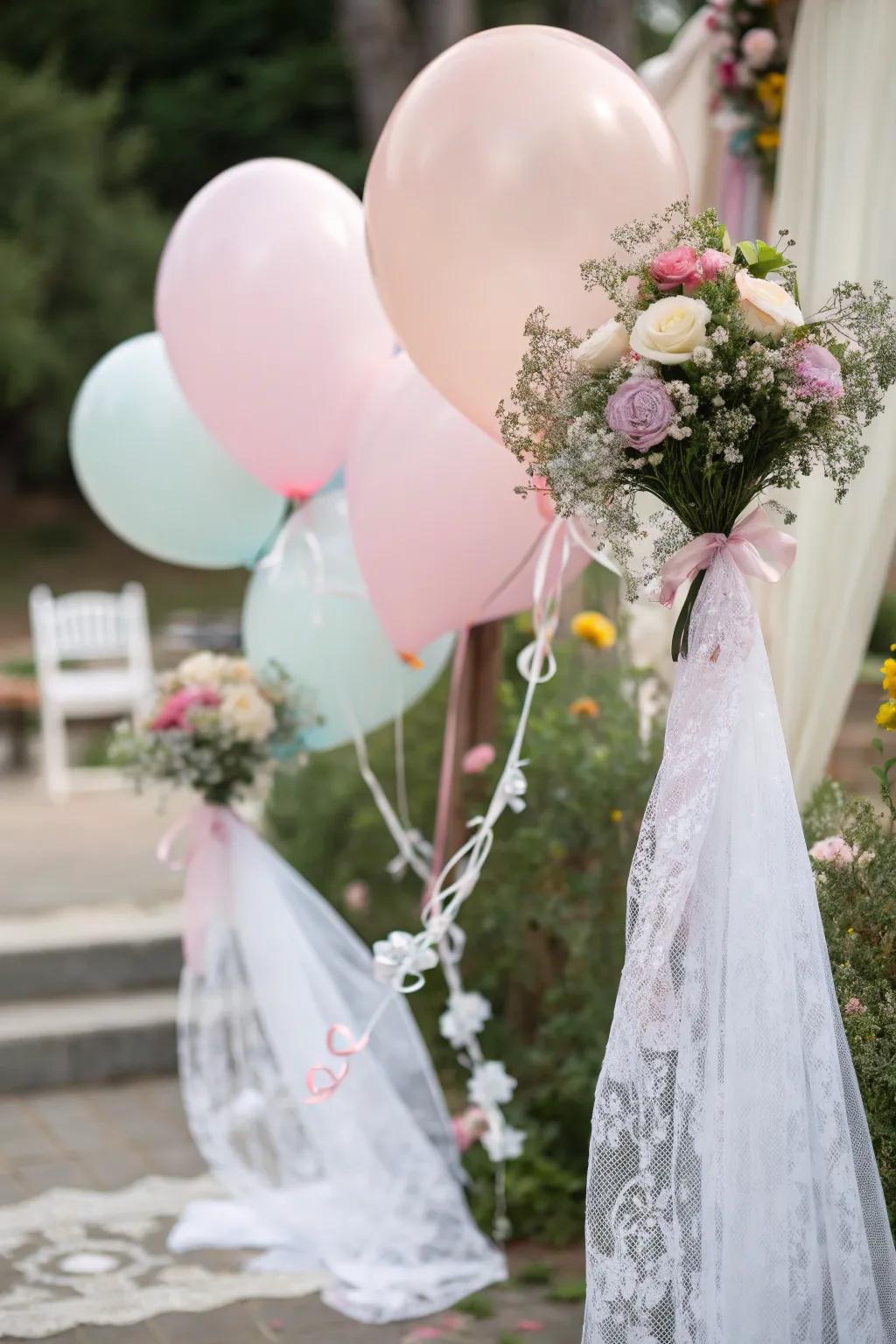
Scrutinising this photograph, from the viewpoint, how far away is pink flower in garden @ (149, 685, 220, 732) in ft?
12.3

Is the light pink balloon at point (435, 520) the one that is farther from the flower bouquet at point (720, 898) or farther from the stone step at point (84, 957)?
the stone step at point (84, 957)

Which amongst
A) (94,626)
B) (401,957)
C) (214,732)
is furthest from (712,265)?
(94,626)

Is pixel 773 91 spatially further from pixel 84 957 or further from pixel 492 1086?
pixel 84 957

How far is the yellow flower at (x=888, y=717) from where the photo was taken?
2.54 metres

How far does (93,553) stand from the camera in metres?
16.9

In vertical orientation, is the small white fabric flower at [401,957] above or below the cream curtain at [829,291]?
below

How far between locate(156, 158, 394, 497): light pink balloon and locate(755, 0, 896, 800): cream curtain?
3.10 ft

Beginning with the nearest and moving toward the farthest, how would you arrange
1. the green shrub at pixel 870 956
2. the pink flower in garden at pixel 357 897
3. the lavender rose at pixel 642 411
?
the lavender rose at pixel 642 411
the green shrub at pixel 870 956
the pink flower in garden at pixel 357 897

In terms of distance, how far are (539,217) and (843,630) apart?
1.06 m

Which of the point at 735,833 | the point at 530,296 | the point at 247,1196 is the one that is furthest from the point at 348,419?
the point at 247,1196

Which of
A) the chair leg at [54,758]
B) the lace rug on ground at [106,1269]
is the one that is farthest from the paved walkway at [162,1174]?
the chair leg at [54,758]

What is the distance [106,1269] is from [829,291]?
8.32ft

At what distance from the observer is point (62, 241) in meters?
15.1

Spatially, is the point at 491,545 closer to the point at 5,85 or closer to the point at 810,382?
the point at 810,382
